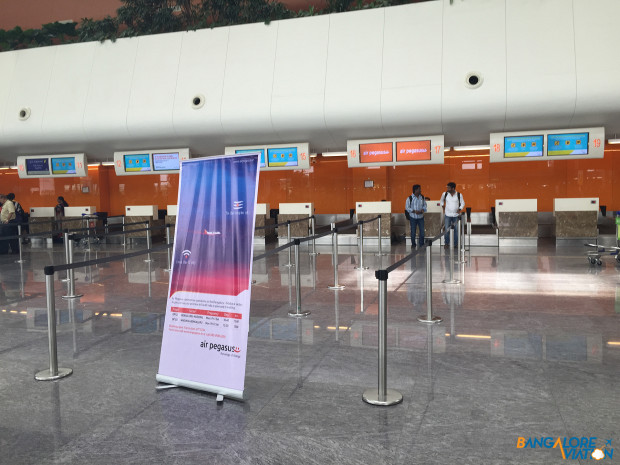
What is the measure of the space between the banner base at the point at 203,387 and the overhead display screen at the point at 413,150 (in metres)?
10.3

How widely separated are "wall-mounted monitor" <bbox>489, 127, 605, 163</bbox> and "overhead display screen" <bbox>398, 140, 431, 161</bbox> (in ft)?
5.35

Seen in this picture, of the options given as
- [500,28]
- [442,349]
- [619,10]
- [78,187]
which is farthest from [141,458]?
[78,187]

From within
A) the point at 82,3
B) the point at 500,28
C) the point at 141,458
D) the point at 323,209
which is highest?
the point at 82,3

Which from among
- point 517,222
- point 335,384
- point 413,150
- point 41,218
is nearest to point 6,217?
point 41,218

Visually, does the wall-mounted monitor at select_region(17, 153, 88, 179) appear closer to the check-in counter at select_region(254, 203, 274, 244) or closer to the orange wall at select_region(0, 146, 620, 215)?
the orange wall at select_region(0, 146, 620, 215)

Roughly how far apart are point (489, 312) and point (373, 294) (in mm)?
1934

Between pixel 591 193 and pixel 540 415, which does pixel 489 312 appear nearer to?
pixel 540 415

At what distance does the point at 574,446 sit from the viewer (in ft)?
10.6

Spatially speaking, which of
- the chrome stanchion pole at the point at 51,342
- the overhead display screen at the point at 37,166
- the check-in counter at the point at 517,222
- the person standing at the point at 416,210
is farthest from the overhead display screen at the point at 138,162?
the chrome stanchion pole at the point at 51,342

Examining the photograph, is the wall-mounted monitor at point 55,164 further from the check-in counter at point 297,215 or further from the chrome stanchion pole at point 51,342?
the chrome stanchion pole at point 51,342

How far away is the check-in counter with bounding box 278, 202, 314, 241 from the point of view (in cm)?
1658

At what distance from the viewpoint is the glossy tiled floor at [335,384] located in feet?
10.9

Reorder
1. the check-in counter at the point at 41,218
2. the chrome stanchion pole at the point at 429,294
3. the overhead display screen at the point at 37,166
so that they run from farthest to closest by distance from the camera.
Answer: the check-in counter at the point at 41,218
the overhead display screen at the point at 37,166
the chrome stanchion pole at the point at 429,294

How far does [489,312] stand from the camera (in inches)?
267
